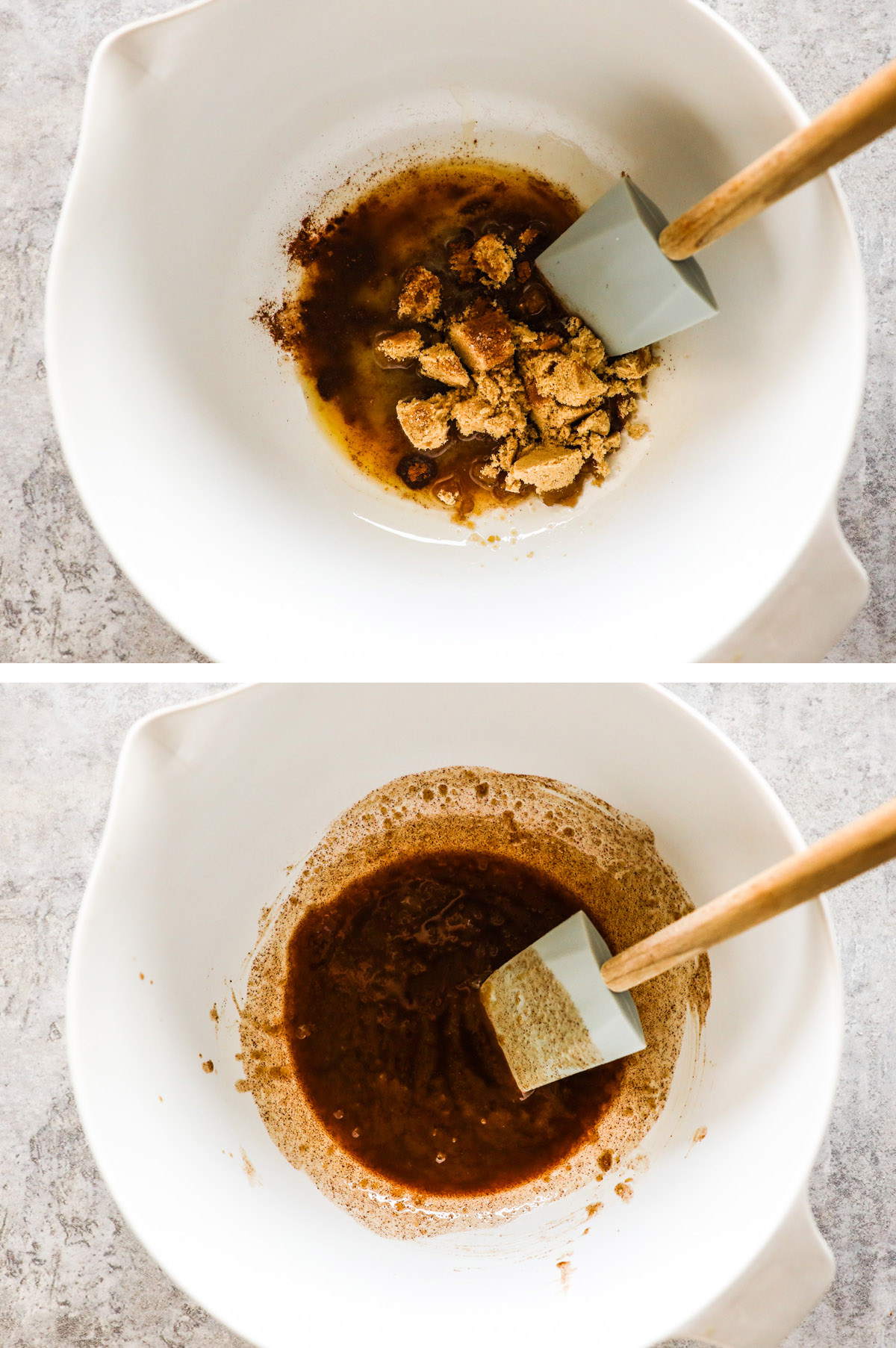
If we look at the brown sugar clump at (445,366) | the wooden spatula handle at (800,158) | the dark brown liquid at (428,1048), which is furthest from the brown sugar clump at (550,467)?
the dark brown liquid at (428,1048)

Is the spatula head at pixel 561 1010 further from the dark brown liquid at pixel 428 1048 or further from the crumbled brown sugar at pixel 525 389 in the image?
the crumbled brown sugar at pixel 525 389

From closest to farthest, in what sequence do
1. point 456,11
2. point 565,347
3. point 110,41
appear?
point 110,41, point 456,11, point 565,347

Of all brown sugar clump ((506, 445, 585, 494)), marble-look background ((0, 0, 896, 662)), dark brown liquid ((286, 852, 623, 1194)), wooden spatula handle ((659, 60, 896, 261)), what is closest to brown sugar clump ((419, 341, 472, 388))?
brown sugar clump ((506, 445, 585, 494))

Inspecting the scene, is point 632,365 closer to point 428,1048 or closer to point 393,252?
point 393,252

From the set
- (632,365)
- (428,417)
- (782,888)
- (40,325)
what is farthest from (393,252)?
(782,888)

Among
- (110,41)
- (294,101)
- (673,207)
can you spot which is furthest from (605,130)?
(110,41)

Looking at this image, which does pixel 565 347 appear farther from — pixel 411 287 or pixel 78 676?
pixel 78 676
